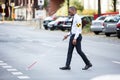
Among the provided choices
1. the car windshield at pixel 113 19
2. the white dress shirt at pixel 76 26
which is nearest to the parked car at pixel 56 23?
the car windshield at pixel 113 19

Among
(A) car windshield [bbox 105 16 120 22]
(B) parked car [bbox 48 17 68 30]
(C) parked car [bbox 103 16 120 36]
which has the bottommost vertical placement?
(B) parked car [bbox 48 17 68 30]

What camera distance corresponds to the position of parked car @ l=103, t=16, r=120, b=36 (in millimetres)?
37969

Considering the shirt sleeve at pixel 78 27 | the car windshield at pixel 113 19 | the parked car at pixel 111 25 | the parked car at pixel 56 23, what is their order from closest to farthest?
the shirt sleeve at pixel 78 27
the parked car at pixel 111 25
the car windshield at pixel 113 19
the parked car at pixel 56 23

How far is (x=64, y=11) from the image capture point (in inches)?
3204

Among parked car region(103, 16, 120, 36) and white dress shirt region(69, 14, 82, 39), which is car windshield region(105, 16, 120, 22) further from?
white dress shirt region(69, 14, 82, 39)

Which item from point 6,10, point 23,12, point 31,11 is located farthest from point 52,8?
point 6,10

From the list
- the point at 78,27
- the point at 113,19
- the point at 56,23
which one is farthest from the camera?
the point at 56,23

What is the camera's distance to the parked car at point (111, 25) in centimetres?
3797

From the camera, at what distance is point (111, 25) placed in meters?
38.3

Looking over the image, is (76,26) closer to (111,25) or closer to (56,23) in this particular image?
(111,25)

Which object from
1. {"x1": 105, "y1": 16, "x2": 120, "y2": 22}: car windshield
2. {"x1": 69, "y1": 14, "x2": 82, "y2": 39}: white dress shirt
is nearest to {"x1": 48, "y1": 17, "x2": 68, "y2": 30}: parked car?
{"x1": 105, "y1": 16, "x2": 120, "y2": 22}: car windshield

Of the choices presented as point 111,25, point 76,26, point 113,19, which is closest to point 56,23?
point 113,19

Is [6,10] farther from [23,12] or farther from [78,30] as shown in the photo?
[78,30]

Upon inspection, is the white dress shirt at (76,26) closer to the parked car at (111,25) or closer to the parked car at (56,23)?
the parked car at (111,25)
